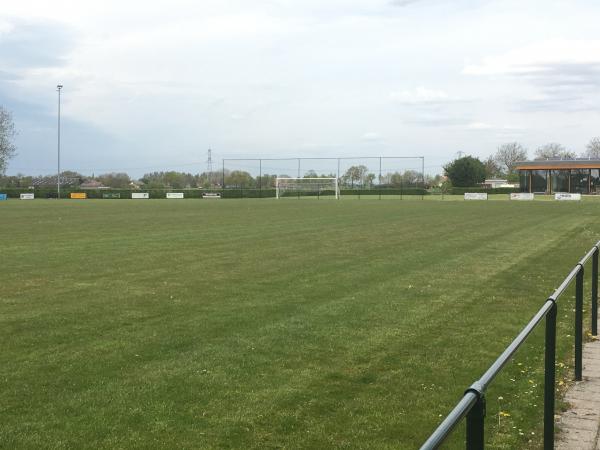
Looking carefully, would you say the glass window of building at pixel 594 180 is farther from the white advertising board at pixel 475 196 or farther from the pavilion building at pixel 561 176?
the white advertising board at pixel 475 196

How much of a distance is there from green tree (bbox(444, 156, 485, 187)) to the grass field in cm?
8385

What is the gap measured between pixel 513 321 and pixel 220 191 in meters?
71.9

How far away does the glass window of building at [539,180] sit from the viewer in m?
83.1

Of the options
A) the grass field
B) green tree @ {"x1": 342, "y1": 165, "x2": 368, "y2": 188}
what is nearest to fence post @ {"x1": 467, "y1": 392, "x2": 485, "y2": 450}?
the grass field

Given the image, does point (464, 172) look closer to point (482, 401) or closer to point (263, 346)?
point (263, 346)

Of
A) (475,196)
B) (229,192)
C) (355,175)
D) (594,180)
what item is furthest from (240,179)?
(594,180)

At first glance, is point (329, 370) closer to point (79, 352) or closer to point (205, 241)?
point (79, 352)

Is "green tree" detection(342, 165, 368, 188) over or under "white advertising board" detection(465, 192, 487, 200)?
over

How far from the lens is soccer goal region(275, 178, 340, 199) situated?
263 ft

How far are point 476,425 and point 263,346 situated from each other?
4.88 m

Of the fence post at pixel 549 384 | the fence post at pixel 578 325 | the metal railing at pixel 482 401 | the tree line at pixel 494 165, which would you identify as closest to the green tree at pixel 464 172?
Result: the tree line at pixel 494 165

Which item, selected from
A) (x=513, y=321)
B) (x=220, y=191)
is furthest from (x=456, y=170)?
(x=513, y=321)

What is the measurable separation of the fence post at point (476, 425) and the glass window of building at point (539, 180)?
286 ft

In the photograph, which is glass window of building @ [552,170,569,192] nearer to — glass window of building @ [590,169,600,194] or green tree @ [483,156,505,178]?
glass window of building @ [590,169,600,194]
